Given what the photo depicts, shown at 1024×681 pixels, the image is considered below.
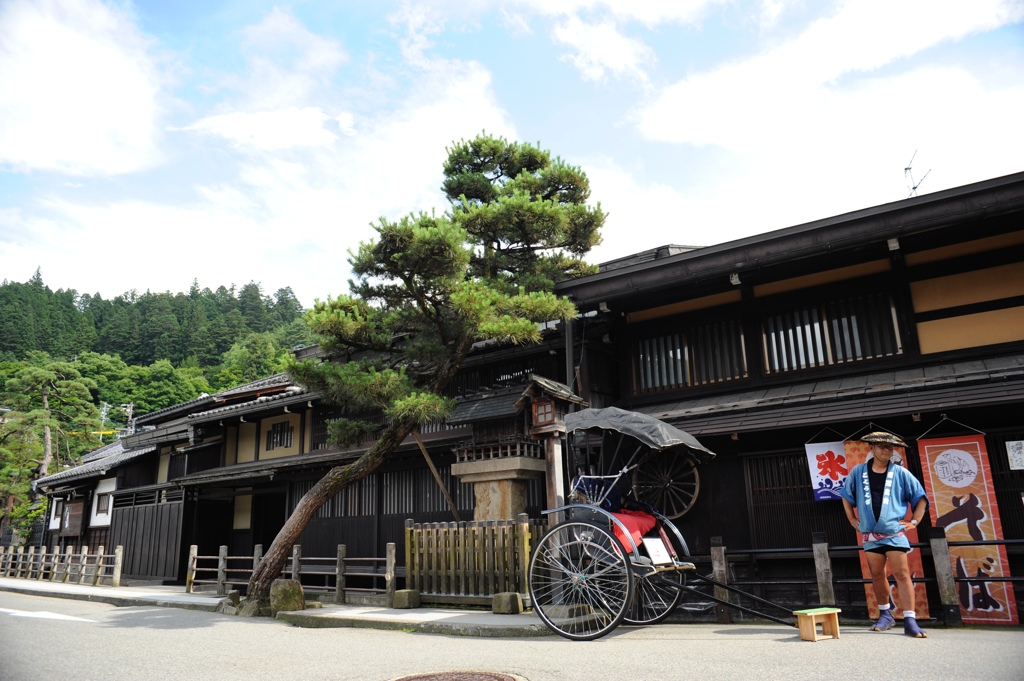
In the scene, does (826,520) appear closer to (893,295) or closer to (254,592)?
(893,295)

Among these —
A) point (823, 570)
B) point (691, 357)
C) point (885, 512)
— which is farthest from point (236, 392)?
point (885, 512)

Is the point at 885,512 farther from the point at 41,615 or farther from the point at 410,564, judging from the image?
the point at 41,615

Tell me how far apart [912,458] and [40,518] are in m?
35.7

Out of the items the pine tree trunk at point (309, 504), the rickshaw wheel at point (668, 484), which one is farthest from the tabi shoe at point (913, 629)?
the pine tree trunk at point (309, 504)

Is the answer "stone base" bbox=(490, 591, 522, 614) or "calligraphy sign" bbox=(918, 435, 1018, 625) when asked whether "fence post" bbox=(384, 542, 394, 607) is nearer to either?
"stone base" bbox=(490, 591, 522, 614)

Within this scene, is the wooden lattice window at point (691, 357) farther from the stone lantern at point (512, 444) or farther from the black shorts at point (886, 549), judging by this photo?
the black shorts at point (886, 549)

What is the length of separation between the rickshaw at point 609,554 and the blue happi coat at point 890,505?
1354 mm

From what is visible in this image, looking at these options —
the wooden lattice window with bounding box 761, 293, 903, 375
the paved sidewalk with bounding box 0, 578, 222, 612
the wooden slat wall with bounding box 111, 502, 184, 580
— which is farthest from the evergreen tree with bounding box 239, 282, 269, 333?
the wooden lattice window with bounding box 761, 293, 903, 375

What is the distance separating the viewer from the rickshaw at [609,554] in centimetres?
729

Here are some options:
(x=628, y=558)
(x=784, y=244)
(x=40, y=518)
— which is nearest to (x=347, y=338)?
(x=628, y=558)

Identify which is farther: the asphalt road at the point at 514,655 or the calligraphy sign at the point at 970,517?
the calligraphy sign at the point at 970,517

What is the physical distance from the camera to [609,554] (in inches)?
284

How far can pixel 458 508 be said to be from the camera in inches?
556

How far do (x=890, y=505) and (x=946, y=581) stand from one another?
4.50 feet
